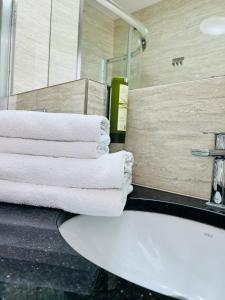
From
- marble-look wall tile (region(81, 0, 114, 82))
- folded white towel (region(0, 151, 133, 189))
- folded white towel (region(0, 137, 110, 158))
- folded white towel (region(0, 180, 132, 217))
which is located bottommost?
folded white towel (region(0, 180, 132, 217))

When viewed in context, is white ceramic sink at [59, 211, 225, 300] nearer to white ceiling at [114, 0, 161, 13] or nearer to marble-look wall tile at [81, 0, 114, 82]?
marble-look wall tile at [81, 0, 114, 82]

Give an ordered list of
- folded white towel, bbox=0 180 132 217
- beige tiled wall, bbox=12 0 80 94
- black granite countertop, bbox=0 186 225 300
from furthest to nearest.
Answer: beige tiled wall, bbox=12 0 80 94, folded white towel, bbox=0 180 132 217, black granite countertop, bbox=0 186 225 300

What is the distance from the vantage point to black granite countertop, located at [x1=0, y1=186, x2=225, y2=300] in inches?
9.5

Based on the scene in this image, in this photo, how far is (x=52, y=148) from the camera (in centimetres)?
57

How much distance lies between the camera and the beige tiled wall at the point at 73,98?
784 mm

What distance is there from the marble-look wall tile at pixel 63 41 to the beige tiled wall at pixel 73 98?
0.10 m

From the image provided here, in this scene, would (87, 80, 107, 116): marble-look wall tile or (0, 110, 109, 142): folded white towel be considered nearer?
(0, 110, 109, 142): folded white towel

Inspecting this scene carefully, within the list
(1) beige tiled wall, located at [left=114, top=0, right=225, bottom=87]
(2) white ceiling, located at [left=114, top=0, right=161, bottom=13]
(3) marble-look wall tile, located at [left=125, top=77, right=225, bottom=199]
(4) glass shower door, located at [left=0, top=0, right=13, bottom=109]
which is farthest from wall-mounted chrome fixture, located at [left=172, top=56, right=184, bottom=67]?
(4) glass shower door, located at [left=0, top=0, right=13, bottom=109]

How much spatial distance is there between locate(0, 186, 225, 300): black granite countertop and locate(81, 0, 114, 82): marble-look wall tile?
67 cm

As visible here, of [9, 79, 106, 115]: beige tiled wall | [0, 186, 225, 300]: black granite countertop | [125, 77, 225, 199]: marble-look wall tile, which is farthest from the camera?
[9, 79, 106, 115]: beige tiled wall

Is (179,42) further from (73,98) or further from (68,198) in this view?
(68,198)

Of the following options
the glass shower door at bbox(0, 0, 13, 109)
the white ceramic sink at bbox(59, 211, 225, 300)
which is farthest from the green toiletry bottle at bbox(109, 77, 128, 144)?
the glass shower door at bbox(0, 0, 13, 109)

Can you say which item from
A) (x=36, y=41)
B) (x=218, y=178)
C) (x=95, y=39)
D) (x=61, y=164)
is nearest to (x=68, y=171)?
(x=61, y=164)

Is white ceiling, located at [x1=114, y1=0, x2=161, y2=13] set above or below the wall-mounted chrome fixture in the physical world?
above
